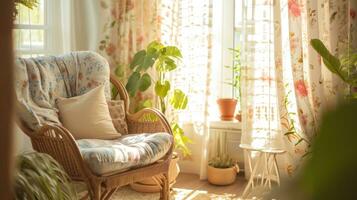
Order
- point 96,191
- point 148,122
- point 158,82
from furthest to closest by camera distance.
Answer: point 158,82
point 148,122
point 96,191

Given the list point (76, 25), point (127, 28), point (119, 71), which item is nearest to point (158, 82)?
point (119, 71)

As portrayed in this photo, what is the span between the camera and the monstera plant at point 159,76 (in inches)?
141

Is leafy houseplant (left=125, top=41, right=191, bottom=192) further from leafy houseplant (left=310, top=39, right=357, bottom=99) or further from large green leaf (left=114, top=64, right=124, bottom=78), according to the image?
leafy houseplant (left=310, top=39, right=357, bottom=99)

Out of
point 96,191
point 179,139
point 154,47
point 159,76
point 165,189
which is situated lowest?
point 165,189

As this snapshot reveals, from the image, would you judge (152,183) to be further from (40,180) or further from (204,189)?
(40,180)

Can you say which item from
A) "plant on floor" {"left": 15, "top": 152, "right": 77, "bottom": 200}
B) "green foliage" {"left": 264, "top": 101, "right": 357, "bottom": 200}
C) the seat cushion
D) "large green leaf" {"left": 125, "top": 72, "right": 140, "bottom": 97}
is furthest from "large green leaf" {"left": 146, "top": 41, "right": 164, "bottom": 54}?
"green foliage" {"left": 264, "top": 101, "right": 357, "bottom": 200}

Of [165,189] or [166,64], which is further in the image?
[166,64]

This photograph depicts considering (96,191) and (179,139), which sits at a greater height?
(179,139)

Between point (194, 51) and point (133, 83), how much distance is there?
0.63 meters

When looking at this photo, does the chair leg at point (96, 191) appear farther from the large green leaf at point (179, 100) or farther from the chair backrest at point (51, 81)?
the large green leaf at point (179, 100)

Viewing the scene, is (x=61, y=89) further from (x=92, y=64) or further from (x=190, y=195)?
(x=190, y=195)

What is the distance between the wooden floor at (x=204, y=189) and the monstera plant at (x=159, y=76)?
0.27 m

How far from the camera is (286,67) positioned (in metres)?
3.65

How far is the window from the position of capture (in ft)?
12.0
